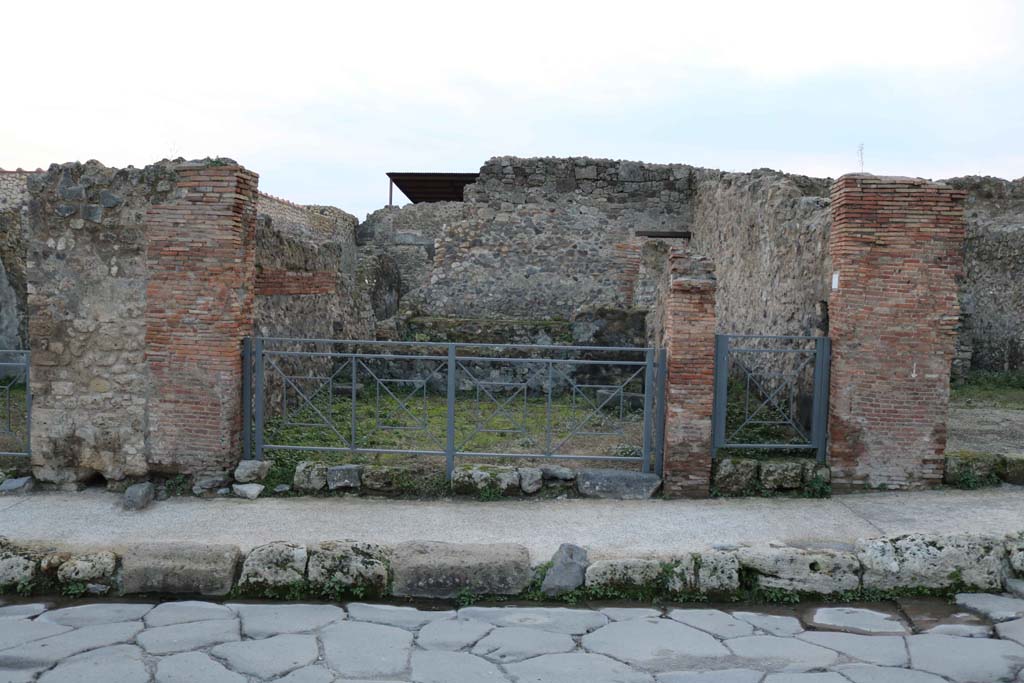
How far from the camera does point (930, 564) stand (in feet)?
16.1

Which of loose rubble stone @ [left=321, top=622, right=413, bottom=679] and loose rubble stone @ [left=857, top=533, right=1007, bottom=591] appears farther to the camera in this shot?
loose rubble stone @ [left=857, top=533, right=1007, bottom=591]

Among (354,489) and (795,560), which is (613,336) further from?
(795,560)

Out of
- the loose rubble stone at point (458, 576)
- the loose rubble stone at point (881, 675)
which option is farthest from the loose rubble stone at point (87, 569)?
the loose rubble stone at point (881, 675)

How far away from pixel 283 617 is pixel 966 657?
3.69 m

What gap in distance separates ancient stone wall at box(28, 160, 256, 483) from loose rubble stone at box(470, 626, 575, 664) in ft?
11.3

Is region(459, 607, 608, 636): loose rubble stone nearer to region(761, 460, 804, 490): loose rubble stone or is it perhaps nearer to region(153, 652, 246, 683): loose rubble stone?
region(153, 652, 246, 683): loose rubble stone

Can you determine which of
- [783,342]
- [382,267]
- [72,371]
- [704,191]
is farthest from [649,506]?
[382,267]

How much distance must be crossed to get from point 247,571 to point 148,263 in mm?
3092

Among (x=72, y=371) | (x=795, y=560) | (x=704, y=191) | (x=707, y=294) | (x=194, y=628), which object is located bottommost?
(x=194, y=628)

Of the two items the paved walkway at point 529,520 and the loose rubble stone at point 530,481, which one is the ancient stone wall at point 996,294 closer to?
the paved walkway at point 529,520

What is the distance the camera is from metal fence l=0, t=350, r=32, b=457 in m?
6.84

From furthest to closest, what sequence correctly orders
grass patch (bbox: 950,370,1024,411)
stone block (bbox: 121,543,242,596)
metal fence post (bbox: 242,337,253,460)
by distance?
grass patch (bbox: 950,370,1024,411) < metal fence post (bbox: 242,337,253,460) < stone block (bbox: 121,543,242,596)

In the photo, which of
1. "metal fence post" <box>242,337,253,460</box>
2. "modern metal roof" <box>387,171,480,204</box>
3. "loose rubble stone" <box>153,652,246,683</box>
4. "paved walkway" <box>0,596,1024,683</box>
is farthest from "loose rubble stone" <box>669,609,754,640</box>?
"modern metal roof" <box>387,171,480,204</box>

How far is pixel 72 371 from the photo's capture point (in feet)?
22.2
